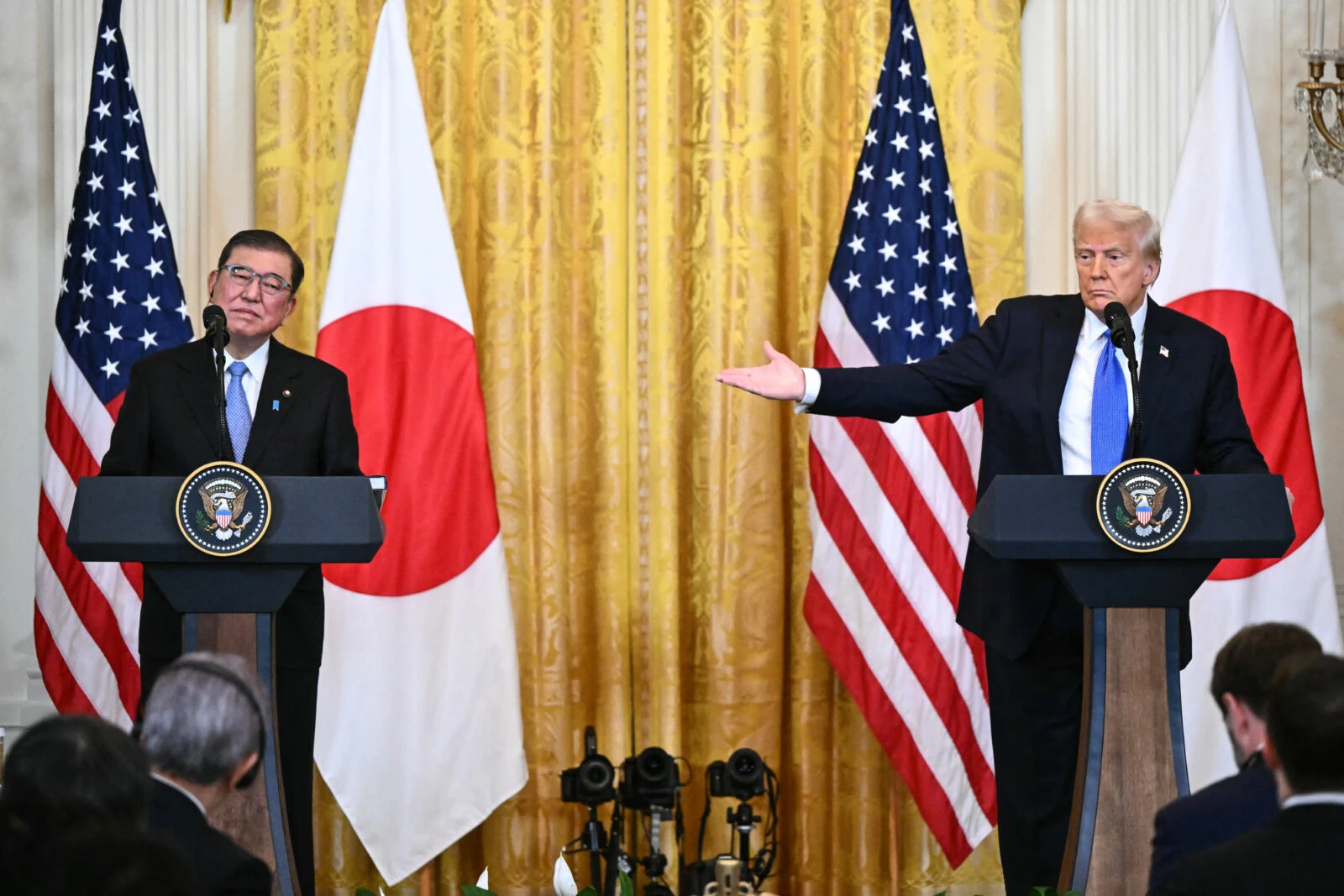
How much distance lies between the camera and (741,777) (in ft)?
13.6

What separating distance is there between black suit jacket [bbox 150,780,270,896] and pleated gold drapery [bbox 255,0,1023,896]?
3.11 meters

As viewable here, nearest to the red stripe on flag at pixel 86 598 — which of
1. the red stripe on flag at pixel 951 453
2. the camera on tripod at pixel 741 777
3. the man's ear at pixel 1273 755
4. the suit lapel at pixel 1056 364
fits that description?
the camera on tripod at pixel 741 777

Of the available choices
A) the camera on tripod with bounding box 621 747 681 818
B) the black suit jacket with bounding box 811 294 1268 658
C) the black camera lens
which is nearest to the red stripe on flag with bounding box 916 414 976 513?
the black suit jacket with bounding box 811 294 1268 658

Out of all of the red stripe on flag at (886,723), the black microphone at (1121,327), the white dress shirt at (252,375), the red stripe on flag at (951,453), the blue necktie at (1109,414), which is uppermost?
the black microphone at (1121,327)

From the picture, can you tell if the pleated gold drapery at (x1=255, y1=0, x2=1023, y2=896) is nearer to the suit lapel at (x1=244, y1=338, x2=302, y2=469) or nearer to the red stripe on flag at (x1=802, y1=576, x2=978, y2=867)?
the red stripe on flag at (x1=802, y1=576, x2=978, y2=867)

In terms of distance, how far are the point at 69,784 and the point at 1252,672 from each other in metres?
1.78

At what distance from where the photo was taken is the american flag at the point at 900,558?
501 cm

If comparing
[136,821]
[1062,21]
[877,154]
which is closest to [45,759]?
[136,821]

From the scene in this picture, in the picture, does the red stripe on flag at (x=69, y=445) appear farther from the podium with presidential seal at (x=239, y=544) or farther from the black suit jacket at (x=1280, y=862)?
the black suit jacket at (x=1280, y=862)

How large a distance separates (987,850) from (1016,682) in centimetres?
196

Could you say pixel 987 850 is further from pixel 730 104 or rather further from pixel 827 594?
pixel 730 104

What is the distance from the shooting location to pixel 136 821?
6.15 ft

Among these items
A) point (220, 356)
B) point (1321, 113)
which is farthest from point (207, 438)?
point (1321, 113)

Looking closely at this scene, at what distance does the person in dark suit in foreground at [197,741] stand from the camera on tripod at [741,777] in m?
1.96
